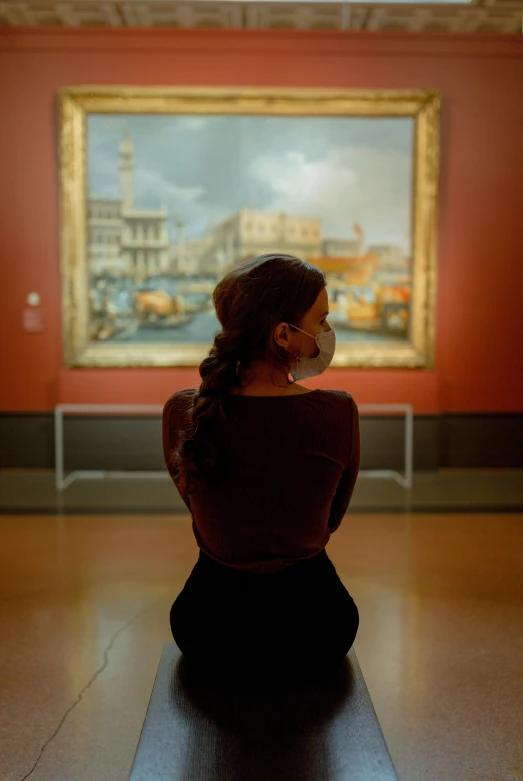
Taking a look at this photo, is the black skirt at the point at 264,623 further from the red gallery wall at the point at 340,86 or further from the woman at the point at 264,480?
the red gallery wall at the point at 340,86

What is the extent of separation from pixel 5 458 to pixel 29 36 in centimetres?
403

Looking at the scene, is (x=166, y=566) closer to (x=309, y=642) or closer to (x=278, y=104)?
(x=309, y=642)

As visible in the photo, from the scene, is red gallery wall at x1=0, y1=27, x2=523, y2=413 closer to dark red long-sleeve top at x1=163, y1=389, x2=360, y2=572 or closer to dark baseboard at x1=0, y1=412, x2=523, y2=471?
dark baseboard at x1=0, y1=412, x2=523, y2=471

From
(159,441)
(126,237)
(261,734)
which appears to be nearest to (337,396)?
(261,734)

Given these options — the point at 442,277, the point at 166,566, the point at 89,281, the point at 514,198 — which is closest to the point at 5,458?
the point at 89,281

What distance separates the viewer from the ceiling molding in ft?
20.4

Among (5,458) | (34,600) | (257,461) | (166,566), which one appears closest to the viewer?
(257,461)

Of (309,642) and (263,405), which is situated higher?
(263,405)

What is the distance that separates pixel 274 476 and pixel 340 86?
6.06m

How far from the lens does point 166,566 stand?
4324 mm

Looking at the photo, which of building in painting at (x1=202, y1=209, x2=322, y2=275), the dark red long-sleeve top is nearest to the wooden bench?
the dark red long-sleeve top

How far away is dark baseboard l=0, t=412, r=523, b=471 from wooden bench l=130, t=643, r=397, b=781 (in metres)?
5.18

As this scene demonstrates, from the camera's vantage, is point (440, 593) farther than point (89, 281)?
No

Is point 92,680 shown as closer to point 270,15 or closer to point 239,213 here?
point 239,213
